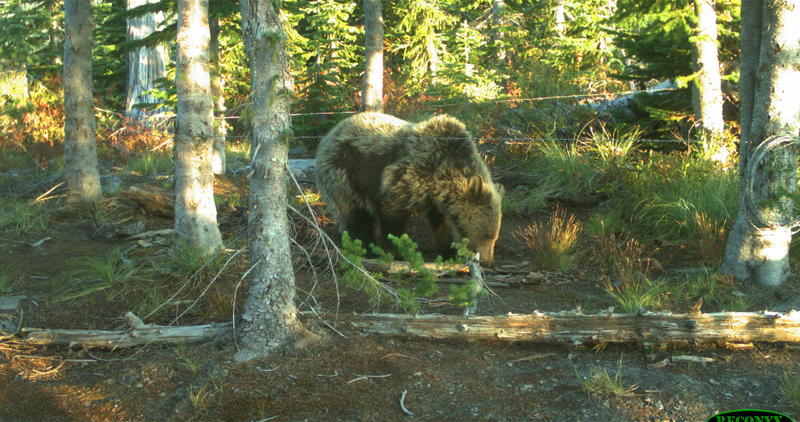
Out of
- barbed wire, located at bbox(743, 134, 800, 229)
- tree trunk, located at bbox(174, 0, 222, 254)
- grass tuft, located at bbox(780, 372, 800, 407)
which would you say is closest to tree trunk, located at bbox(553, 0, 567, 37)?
barbed wire, located at bbox(743, 134, 800, 229)

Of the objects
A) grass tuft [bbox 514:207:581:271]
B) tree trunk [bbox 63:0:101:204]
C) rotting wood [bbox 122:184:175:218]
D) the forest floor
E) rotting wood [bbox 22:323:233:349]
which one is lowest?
the forest floor

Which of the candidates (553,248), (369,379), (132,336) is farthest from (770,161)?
(132,336)

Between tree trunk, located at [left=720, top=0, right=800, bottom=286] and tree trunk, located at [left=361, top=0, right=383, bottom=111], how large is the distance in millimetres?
5833

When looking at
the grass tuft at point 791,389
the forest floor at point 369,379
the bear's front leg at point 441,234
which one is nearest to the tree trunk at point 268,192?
the forest floor at point 369,379

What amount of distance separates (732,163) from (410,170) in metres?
4.25

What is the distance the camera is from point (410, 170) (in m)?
6.36

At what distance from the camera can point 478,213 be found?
6289 millimetres

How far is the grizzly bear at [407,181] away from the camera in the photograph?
631 cm

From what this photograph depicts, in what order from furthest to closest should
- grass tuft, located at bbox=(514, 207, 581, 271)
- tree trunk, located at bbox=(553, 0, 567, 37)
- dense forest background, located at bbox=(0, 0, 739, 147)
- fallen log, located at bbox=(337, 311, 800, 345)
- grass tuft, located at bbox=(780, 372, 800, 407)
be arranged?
tree trunk, located at bbox=(553, 0, 567, 37), dense forest background, located at bbox=(0, 0, 739, 147), grass tuft, located at bbox=(514, 207, 581, 271), fallen log, located at bbox=(337, 311, 800, 345), grass tuft, located at bbox=(780, 372, 800, 407)

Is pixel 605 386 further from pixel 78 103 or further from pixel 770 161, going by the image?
pixel 78 103

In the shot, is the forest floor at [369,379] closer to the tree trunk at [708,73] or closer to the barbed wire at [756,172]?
the barbed wire at [756,172]

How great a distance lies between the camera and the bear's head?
6277mm

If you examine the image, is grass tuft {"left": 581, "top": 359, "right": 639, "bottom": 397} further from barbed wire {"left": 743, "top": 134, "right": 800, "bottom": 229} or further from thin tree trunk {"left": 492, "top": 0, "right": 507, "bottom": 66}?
thin tree trunk {"left": 492, "top": 0, "right": 507, "bottom": 66}

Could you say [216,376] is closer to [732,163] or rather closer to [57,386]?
[57,386]
